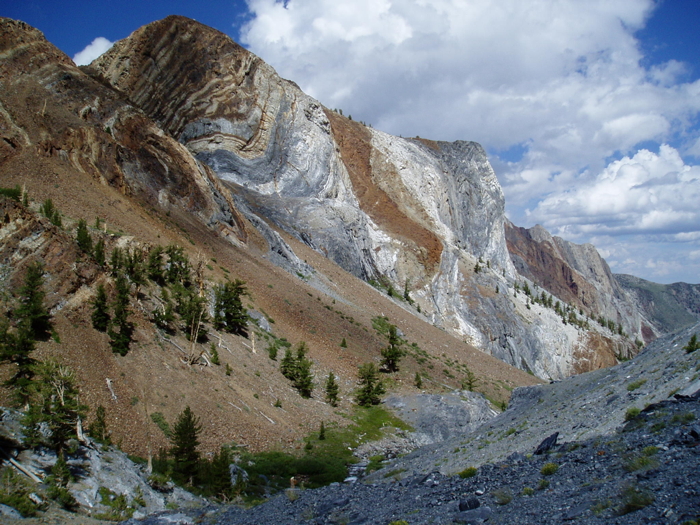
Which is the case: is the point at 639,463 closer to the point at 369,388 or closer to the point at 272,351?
the point at 369,388

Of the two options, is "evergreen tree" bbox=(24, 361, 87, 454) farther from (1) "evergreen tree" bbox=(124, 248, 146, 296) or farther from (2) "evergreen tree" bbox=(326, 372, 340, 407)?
(2) "evergreen tree" bbox=(326, 372, 340, 407)

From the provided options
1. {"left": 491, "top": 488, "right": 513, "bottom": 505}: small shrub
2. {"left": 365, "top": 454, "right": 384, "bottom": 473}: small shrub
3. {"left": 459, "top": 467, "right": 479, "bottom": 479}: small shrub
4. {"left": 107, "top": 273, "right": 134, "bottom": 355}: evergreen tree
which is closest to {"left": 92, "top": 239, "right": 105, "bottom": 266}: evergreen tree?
{"left": 107, "top": 273, "right": 134, "bottom": 355}: evergreen tree

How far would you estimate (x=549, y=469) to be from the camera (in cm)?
1091

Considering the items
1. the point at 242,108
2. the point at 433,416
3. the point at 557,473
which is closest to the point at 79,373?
the point at 557,473

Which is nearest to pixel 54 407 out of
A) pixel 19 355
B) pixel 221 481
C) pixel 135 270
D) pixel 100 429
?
pixel 100 429

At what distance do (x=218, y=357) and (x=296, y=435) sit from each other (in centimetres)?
579

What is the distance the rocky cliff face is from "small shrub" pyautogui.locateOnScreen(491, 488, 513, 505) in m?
45.3

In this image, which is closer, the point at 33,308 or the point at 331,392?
the point at 33,308

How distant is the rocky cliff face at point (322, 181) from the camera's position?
64.3m

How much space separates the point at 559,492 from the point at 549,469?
1.35 metres

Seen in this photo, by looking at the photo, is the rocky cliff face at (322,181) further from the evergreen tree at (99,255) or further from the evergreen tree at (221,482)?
the evergreen tree at (221,482)

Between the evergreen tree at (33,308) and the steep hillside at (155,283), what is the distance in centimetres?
61

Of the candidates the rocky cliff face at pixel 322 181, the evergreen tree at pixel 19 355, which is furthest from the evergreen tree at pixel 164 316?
the rocky cliff face at pixel 322 181

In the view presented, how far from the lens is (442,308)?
237 feet
